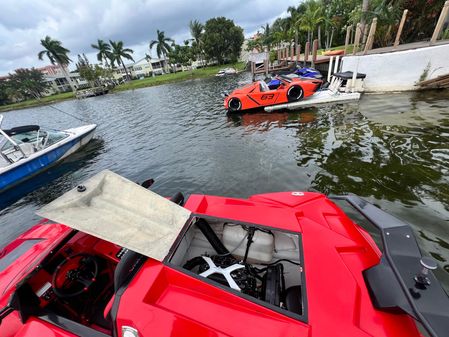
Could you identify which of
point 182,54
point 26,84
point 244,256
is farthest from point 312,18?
point 26,84

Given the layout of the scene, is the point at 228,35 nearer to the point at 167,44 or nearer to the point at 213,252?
the point at 167,44

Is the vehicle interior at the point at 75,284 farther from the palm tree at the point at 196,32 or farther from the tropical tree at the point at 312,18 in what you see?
the palm tree at the point at 196,32

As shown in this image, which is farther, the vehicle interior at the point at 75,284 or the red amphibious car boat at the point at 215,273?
the vehicle interior at the point at 75,284

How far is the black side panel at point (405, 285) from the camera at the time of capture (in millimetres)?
1284

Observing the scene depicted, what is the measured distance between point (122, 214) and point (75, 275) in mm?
1170

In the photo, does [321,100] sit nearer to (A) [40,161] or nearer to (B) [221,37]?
(A) [40,161]

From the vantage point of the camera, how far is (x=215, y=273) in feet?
7.29

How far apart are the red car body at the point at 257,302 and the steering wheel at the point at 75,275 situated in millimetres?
178

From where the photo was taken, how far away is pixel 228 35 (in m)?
52.0

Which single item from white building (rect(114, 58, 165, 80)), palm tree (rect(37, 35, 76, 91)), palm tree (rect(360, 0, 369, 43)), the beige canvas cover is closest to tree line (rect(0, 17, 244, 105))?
palm tree (rect(37, 35, 76, 91))

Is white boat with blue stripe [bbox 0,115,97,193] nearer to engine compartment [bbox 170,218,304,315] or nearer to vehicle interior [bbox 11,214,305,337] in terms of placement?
vehicle interior [bbox 11,214,305,337]

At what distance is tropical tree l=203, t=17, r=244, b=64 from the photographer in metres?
51.3

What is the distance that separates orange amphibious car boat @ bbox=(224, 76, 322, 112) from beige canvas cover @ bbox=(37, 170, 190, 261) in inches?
404

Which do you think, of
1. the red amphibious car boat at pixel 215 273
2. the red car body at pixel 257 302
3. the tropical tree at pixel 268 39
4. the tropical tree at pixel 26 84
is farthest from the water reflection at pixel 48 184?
the tropical tree at pixel 26 84
